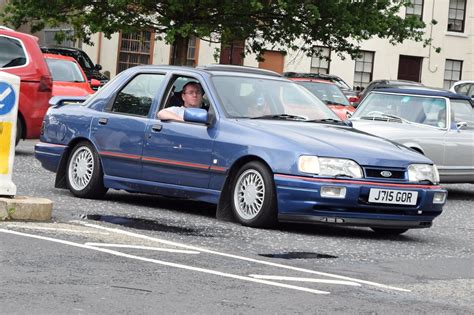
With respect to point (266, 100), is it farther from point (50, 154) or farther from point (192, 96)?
point (50, 154)

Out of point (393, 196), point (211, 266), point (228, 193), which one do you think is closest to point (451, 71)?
point (228, 193)

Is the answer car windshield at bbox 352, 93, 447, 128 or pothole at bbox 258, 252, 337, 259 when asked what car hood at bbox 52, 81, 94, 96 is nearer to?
car windshield at bbox 352, 93, 447, 128

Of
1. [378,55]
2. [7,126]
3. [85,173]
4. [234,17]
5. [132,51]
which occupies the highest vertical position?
[234,17]

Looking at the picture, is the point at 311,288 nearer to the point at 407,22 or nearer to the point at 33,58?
the point at 33,58

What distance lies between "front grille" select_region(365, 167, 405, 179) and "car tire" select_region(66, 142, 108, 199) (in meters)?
3.01

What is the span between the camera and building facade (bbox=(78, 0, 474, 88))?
5594cm

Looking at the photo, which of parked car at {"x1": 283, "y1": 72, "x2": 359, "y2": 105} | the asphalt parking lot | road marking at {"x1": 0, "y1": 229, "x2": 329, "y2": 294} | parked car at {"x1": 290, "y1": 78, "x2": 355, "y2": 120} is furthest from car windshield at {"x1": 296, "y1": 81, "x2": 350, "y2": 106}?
road marking at {"x1": 0, "y1": 229, "x2": 329, "y2": 294}

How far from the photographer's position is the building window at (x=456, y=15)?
194 ft

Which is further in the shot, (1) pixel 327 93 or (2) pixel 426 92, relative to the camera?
(1) pixel 327 93

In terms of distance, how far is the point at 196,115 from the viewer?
1283 cm

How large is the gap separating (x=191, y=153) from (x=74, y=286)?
202 inches

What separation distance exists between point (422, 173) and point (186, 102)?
244 cm

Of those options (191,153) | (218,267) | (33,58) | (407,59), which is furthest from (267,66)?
(218,267)

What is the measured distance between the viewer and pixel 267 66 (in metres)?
56.5
